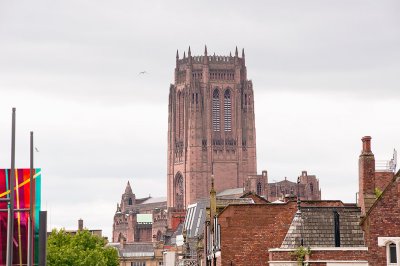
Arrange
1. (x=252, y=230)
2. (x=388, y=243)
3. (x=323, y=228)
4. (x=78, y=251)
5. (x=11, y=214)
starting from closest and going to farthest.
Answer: (x=11, y=214)
(x=388, y=243)
(x=323, y=228)
(x=252, y=230)
(x=78, y=251)

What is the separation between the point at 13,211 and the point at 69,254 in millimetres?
107842

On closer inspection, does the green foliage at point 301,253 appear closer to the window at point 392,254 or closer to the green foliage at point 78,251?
the window at point 392,254

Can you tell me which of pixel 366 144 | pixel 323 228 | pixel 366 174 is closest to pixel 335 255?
pixel 323 228

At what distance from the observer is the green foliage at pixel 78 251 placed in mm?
147125

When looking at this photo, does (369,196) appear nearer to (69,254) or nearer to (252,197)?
(252,197)

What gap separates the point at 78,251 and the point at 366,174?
3853 inches

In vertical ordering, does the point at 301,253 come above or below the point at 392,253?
above

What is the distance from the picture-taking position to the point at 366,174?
187 feet

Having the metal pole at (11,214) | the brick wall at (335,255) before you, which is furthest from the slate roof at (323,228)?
the metal pole at (11,214)

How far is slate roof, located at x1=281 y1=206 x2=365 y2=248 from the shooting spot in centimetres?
5850

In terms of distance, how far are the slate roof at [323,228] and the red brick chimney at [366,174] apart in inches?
45.6

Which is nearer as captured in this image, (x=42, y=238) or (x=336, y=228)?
(x=42, y=238)

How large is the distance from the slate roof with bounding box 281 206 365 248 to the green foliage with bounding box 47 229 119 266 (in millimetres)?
84067

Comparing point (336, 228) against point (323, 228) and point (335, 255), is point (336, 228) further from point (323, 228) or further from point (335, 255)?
point (335, 255)
